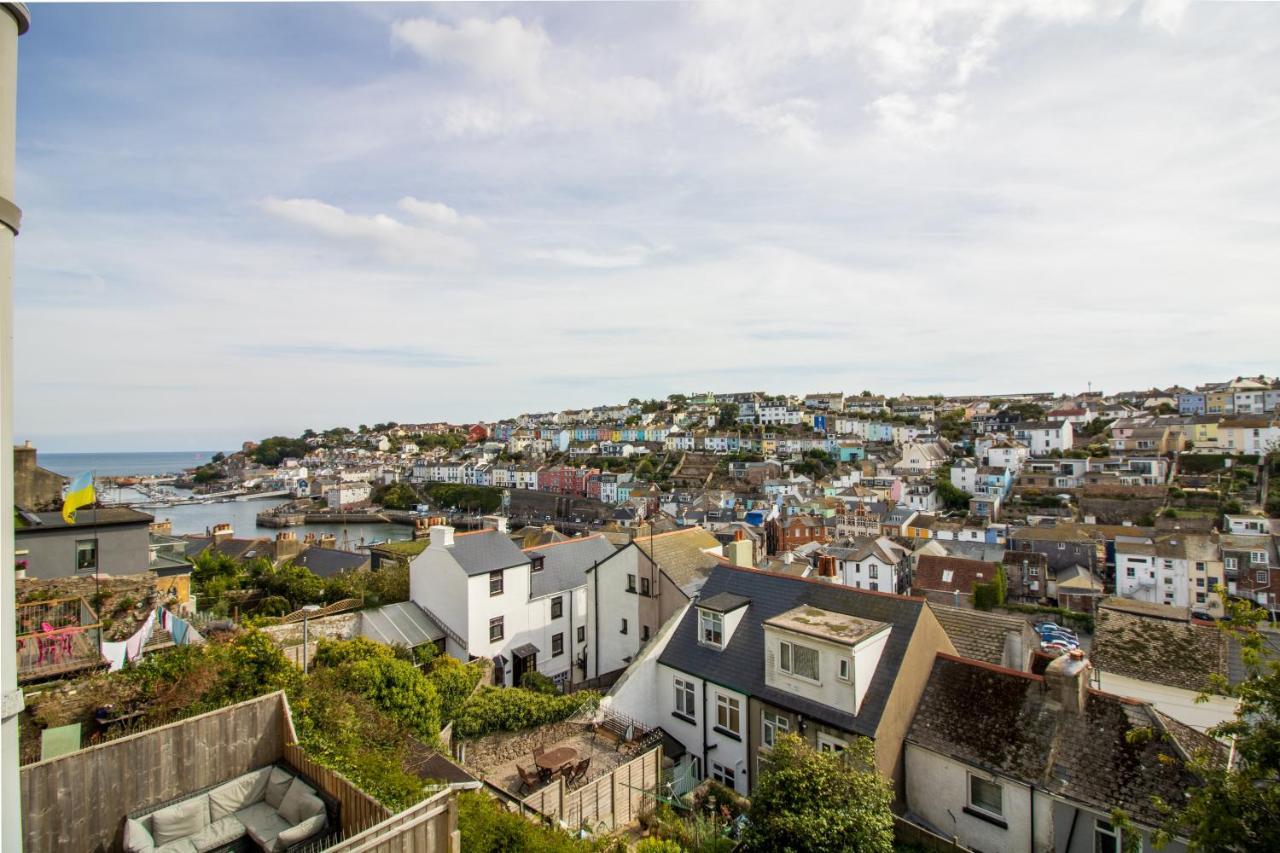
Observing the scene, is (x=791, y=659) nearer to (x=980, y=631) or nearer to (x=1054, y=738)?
(x=1054, y=738)

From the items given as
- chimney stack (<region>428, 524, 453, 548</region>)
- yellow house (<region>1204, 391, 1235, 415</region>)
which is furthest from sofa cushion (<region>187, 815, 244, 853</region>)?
yellow house (<region>1204, 391, 1235, 415</region>)

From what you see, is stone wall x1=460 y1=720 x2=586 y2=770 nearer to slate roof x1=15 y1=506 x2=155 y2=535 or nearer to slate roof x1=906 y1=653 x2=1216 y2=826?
slate roof x1=906 y1=653 x2=1216 y2=826

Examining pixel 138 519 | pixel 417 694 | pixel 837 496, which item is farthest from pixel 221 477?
pixel 417 694

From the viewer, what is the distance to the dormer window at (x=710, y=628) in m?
13.7

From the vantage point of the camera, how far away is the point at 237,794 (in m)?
6.99

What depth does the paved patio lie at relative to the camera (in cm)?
1074

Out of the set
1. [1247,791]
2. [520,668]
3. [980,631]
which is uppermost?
[1247,791]

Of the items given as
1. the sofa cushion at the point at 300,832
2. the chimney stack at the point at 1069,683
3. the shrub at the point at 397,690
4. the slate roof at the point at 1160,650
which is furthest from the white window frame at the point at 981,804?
the slate roof at the point at 1160,650

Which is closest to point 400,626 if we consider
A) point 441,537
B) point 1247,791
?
point 441,537

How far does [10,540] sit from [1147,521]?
261 ft

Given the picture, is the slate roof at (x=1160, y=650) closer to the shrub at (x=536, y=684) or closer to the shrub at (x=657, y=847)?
the shrub at (x=536, y=684)

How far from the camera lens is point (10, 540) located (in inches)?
94.9

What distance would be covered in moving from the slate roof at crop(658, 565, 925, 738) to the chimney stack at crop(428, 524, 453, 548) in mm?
7986

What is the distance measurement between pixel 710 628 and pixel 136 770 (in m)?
10.4
